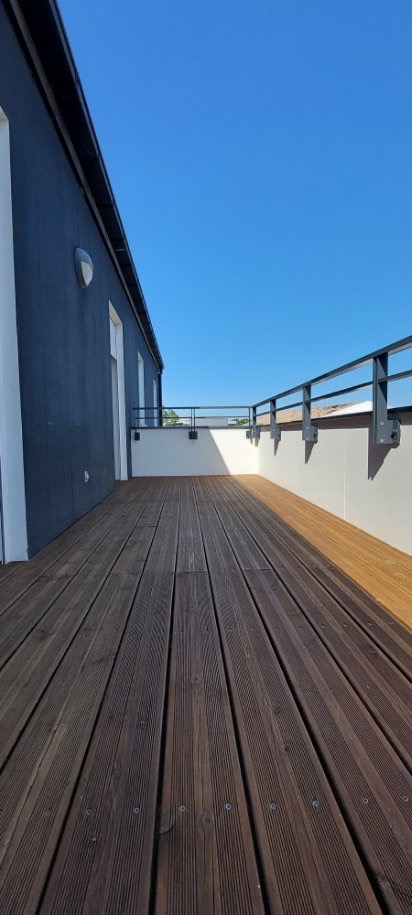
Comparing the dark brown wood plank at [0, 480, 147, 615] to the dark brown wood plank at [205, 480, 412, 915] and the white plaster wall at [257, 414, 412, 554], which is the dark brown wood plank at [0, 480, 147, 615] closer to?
the dark brown wood plank at [205, 480, 412, 915]

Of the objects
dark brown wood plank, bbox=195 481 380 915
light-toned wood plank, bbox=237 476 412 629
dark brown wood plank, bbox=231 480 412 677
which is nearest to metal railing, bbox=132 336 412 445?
light-toned wood plank, bbox=237 476 412 629

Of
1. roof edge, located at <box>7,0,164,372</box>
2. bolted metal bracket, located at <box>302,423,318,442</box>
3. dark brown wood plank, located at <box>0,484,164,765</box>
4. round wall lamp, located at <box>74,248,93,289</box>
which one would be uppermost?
roof edge, located at <box>7,0,164,372</box>

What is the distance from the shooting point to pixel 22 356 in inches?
83.3

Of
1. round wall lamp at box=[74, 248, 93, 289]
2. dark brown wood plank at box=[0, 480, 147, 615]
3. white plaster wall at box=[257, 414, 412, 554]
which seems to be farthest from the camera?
round wall lamp at box=[74, 248, 93, 289]

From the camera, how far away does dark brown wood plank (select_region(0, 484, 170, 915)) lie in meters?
0.59

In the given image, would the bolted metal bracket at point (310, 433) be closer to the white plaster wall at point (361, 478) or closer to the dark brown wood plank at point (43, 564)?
the white plaster wall at point (361, 478)

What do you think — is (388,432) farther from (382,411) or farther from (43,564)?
(43,564)

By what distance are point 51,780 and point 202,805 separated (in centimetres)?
31

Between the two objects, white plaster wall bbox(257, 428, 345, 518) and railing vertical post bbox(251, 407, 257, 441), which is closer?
white plaster wall bbox(257, 428, 345, 518)

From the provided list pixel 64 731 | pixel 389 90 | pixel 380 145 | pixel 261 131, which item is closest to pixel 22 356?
pixel 64 731

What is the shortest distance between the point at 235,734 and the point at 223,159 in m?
11.8

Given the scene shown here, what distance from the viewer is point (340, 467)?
2.94 m

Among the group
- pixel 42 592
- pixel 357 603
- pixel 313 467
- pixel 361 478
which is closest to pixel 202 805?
pixel 357 603

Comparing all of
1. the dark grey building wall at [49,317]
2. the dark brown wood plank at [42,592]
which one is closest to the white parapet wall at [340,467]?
the dark brown wood plank at [42,592]
